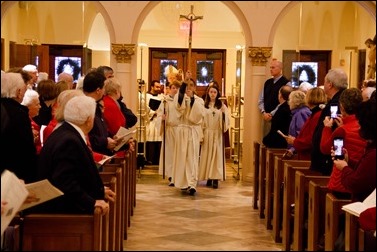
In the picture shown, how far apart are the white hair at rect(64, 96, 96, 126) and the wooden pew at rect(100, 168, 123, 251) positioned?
2.49 feet

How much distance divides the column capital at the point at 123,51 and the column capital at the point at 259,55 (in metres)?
1.82

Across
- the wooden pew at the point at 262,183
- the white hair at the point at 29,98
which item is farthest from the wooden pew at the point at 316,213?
the wooden pew at the point at 262,183

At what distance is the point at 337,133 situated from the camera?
5297 mm

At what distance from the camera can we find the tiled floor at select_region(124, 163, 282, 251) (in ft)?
23.2

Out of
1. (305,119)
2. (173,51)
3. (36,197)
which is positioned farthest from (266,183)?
(173,51)

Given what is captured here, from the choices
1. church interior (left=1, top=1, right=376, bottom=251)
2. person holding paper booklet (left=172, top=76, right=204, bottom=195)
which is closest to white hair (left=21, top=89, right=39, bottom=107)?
person holding paper booklet (left=172, top=76, right=204, bottom=195)

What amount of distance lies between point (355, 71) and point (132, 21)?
368 cm

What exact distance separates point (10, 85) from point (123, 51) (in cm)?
678

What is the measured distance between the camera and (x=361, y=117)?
442cm

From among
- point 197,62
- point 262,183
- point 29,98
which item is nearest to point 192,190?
point 262,183

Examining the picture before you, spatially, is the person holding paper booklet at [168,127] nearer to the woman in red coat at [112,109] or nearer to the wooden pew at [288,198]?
the woman in red coat at [112,109]

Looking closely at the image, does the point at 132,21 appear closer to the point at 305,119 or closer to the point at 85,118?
the point at 305,119

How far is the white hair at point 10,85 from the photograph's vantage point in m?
4.75

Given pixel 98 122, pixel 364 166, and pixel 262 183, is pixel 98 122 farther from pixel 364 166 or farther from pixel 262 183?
pixel 262 183
